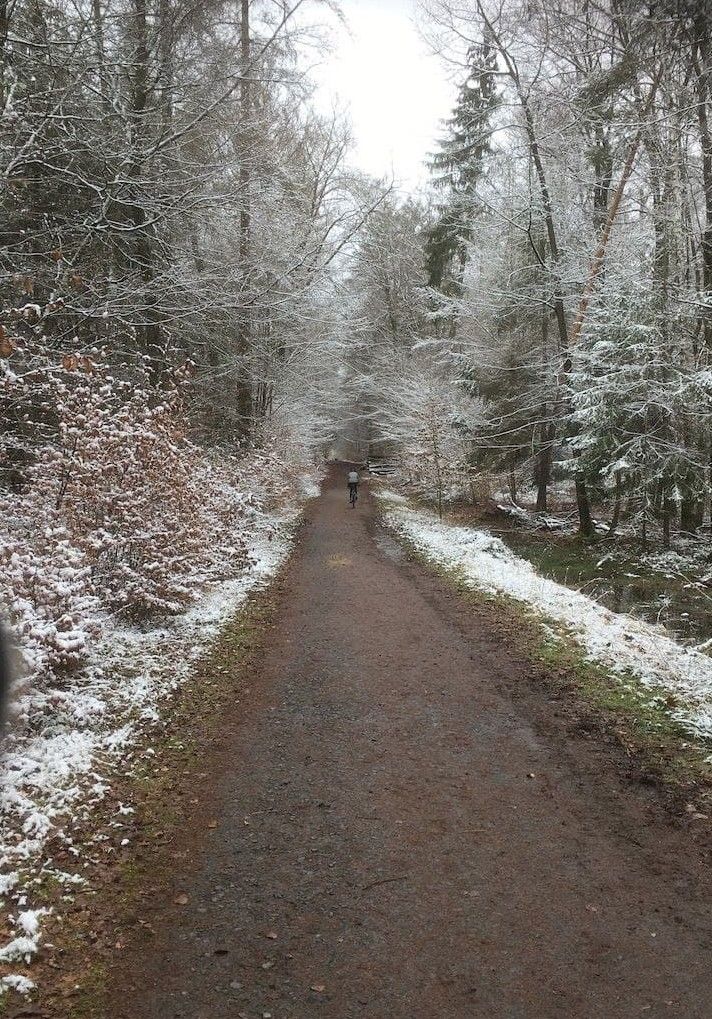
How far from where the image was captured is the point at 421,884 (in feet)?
12.3

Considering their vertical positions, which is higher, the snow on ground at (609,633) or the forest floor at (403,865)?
the snow on ground at (609,633)

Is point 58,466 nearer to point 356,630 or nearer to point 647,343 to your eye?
point 356,630

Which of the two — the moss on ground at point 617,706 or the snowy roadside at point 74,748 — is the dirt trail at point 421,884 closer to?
the moss on ground at point 617,706

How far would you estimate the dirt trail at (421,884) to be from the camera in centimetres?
297

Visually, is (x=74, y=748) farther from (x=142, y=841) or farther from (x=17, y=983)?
(x=17, y=983)

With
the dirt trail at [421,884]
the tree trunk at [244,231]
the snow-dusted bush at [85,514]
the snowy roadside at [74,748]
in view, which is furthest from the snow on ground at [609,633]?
the tree trunk at [244,231]

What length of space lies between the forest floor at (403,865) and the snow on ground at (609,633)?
2.21 feet

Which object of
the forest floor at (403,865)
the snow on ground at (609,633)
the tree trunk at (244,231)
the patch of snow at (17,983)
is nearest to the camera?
the patch of snow at (17,983)

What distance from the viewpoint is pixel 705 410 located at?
12.8 m

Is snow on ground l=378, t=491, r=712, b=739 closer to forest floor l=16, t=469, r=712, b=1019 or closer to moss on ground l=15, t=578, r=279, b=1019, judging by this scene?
forest floor l=16, t=469, r=712, b=1019

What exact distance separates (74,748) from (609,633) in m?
6.37

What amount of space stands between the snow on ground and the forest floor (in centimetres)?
67

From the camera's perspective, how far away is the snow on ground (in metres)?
6.22

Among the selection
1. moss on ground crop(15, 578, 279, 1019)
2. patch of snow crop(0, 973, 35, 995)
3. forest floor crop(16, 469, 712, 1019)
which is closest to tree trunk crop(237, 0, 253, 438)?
moss on ground crop(15, 578, 279, 1019)
